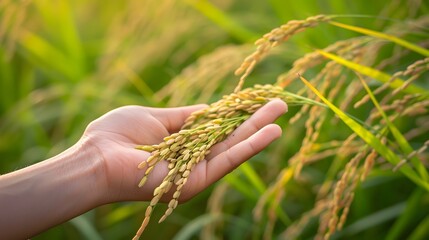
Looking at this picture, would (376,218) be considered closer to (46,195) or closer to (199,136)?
(199,136)

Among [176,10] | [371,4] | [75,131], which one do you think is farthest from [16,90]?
[371,4]

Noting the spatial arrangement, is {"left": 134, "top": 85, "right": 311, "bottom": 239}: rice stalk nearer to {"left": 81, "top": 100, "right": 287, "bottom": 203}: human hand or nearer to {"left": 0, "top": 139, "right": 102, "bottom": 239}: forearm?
{"left": 81, "top": 100, "right": 287, "bottom": 203}: human hand

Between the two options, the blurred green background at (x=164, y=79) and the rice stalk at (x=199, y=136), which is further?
the blurred green background at (x=164, y=79)

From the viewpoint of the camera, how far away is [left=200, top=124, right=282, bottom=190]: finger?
1.59m

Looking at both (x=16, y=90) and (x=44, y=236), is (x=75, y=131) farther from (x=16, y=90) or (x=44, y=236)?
(x=16, y=90)

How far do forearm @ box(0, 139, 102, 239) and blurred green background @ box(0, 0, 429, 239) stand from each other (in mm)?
619

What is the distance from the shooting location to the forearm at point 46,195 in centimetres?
155

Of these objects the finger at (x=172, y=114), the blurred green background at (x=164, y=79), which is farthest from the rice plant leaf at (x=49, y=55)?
the finger at (x=172, y=114)

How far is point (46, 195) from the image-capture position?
1.58 meters

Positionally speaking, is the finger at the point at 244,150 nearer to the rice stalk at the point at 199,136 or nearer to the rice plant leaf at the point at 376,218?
the rice stalk at the point at 199,136

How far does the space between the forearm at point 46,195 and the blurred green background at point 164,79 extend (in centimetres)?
62

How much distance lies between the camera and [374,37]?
1.76m

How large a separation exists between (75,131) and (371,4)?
1.34m

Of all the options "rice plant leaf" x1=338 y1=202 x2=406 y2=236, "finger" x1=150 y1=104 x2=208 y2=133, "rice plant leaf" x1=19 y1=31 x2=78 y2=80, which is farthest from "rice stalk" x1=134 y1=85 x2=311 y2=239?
"rice plant leaf" x1=19 y1=31 x2=78 y2=80
